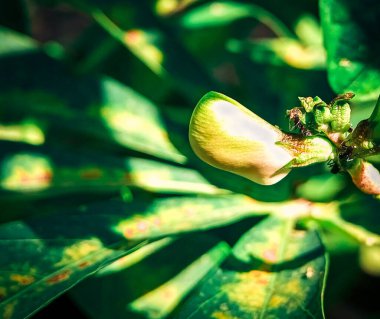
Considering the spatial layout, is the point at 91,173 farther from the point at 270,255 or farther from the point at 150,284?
the point at 270,255

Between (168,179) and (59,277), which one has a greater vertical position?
(168,179)

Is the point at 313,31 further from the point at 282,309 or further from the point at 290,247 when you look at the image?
the point at 282,309

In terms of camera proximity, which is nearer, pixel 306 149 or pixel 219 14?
pixel 306 149

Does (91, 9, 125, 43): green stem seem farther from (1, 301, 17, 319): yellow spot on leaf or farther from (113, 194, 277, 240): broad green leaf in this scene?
(1, 301, 17, 319): yellow spot on leaf

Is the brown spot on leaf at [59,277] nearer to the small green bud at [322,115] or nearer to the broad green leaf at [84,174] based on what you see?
the broad green leaf at [84,174]

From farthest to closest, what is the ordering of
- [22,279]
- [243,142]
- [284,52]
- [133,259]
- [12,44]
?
[284,52]
[12,44]
[133,259]
[22,279]
[243,142]

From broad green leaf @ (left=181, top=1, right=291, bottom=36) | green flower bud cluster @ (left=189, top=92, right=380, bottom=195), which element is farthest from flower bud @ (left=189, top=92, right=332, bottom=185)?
broad green leaf @ (left=181, top=1, right=291, bottom=36)

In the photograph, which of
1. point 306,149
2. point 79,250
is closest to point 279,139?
point 306,149
